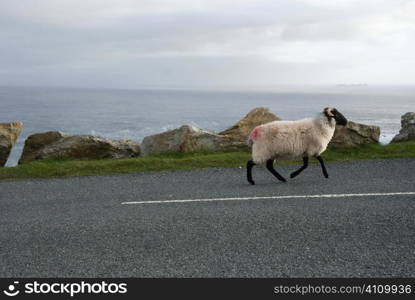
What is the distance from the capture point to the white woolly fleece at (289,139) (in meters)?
9.96

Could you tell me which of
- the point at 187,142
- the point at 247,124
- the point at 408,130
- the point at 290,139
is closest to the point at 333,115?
the point at 290,139

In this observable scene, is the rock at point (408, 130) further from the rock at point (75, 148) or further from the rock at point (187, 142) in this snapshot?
the rock at point (75, 148)

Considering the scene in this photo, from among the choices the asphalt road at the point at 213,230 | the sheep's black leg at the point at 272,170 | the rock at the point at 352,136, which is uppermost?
the rock at the point at 352,136

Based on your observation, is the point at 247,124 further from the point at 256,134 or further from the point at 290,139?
the point at 290,139

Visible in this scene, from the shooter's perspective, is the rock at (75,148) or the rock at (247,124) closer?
the rock at (75,148)

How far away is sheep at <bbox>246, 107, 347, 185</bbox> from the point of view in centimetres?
997

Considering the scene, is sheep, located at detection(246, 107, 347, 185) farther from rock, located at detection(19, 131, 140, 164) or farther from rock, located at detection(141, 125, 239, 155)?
rock, located at detection(19, 131, 140, 164)

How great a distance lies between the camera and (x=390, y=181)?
9773 millimetres

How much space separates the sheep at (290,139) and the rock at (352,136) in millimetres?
3863

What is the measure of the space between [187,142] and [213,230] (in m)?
8.30

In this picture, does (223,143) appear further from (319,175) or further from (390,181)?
(390,181)

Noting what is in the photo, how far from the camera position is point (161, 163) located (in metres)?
13.1

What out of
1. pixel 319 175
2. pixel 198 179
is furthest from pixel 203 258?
pixel 319 175

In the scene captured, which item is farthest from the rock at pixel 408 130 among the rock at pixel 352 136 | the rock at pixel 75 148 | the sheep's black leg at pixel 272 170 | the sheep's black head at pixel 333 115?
the rock at pixel 75 148
